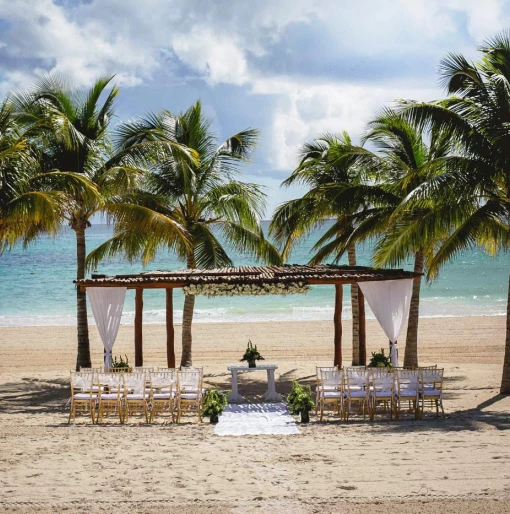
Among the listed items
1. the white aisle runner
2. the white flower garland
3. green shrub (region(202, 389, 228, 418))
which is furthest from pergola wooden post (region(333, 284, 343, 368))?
green shrub (region(202, 389, 228, 418))

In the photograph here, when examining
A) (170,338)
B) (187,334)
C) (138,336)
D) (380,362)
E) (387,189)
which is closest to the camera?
(380,362)

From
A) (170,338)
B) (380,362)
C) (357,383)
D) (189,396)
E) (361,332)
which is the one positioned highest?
(361,332)

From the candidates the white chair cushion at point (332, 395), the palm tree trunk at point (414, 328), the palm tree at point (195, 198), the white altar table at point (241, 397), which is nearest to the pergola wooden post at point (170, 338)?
the palm tree at point (195, 198)

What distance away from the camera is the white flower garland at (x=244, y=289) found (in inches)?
531

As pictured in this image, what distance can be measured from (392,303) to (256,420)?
3667 millimetres

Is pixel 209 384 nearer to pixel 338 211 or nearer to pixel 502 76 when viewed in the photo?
pixel 338 211

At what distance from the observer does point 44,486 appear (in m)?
7.33

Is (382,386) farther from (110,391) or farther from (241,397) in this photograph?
(110,391)

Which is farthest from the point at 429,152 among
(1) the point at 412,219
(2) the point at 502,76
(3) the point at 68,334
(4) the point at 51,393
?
(3) the point at 68,334

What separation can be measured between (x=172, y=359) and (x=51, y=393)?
252cm

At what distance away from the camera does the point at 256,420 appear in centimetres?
1167

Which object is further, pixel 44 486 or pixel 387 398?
pixel 387 398

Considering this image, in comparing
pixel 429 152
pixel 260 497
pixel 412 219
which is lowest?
pixel 260 497

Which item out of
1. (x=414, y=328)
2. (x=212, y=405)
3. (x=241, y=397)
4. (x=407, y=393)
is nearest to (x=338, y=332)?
(x=414, y=328)
